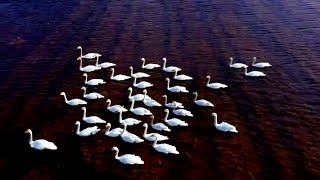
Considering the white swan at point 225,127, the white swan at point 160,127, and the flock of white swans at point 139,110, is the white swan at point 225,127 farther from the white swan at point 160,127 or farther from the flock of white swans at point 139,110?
the white swan at point 160,127

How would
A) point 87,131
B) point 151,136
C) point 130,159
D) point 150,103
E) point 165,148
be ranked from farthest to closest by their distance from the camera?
1. point 150,103
2. point 87,131
3. point 151,136
4. point 165,148
5. point 130,159

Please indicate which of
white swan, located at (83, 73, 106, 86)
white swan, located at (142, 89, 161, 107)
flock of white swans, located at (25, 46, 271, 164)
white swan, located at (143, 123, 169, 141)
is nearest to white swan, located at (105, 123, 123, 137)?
flock of white swans, located at (25, 46, 271, 164)

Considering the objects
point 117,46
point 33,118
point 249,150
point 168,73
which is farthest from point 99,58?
point 249,150

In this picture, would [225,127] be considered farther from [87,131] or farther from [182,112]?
[87,131]

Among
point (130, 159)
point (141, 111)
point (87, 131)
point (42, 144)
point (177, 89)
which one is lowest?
point (42, 144)

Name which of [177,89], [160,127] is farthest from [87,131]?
[177,89]

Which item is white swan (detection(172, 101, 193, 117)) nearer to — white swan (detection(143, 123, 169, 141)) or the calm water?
the calm water

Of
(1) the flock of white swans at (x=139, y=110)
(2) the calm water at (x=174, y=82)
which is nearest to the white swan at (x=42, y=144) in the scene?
(1) the flock of white swans at (x=139, y=110)

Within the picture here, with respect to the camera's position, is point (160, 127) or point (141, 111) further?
point (141, 111)
